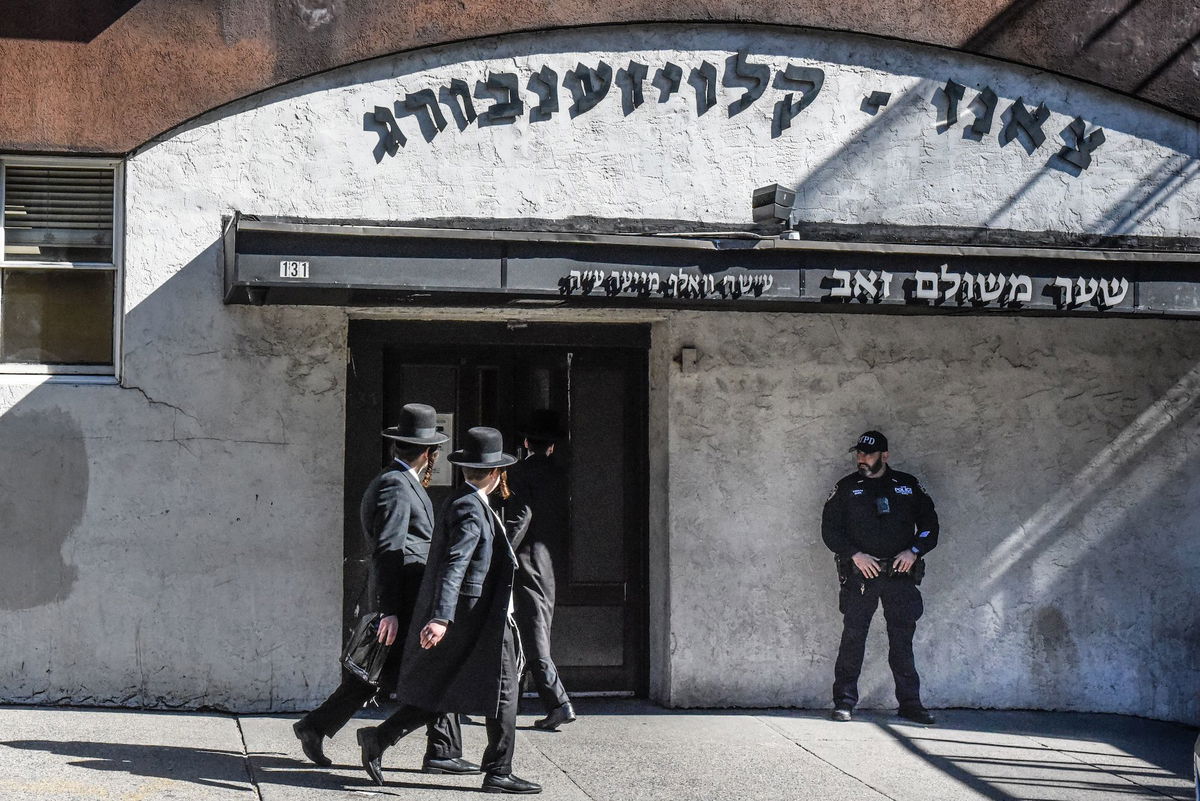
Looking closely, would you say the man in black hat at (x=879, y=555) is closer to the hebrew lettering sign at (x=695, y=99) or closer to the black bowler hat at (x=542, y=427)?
the black bowler hat at (x=542, y=427)

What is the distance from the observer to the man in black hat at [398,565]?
21.9ft

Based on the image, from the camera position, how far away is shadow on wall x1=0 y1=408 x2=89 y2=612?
8070 mm

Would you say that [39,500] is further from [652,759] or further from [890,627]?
[890,627]

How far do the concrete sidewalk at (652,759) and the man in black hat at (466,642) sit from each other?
0.87 ft

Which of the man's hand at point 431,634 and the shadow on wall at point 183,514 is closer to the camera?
the man's hand at point 431,634

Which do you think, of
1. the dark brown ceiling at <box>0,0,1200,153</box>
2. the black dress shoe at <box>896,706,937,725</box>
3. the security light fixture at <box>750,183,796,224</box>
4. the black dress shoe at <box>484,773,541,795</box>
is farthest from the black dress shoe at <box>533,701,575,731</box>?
the dark brown ceiling at <box>0,0,1200,153</box>

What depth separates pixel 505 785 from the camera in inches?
258

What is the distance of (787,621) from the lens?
9023 millimetres

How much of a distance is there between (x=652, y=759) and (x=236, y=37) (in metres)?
4.96

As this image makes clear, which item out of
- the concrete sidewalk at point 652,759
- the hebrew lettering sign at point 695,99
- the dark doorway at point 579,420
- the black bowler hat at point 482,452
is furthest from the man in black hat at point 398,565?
the hebrew lettering sign at point 695,99

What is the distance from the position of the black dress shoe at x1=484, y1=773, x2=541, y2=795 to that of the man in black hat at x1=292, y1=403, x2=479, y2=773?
381 millimetres

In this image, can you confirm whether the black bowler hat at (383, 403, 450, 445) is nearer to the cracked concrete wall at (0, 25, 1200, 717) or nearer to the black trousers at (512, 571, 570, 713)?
the black trousers at (512, 571, 570, 713)

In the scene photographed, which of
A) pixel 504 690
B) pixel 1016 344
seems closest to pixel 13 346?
pixel 504 690

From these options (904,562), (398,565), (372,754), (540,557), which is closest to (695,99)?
(540,557)
